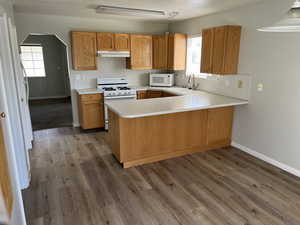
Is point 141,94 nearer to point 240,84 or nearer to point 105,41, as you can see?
point 105,41

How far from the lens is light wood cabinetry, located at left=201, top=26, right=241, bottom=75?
3535 millimetres

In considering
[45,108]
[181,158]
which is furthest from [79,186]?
[45,108]

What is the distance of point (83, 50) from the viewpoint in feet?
15.2

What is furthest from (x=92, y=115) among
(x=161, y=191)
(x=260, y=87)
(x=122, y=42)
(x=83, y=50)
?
(x=260, y=87)

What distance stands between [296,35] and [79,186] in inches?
136

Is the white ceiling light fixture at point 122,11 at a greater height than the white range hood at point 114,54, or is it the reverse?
the white ceiling light fixture at point 122,11

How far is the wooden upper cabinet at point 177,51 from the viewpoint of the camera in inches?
193

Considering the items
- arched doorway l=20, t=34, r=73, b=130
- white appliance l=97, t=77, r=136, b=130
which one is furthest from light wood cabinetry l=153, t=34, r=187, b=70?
arched doorway l=20, t=34, r=73, b=130

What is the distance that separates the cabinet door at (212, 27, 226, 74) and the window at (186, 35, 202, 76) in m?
1.10

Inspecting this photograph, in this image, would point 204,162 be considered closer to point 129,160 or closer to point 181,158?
point 181,158

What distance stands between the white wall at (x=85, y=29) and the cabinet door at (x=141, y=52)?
33cm

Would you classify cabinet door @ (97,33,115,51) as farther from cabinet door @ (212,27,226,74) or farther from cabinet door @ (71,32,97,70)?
cabinet door @ (212,27,226,74)

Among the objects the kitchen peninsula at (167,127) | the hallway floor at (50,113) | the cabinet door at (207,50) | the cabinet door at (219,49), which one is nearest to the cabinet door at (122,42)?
the cabinet door at (207,50)

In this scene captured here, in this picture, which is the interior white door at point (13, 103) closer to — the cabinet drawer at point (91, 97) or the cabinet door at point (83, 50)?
the cabinet drawer at point (91, 97)
